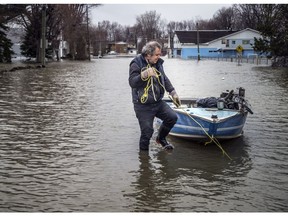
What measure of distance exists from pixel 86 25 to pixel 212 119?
81.3 m

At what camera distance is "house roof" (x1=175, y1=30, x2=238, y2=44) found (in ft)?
319

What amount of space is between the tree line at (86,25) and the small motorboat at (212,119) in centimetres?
921

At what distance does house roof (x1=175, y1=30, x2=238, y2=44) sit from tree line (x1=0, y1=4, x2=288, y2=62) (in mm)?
1985

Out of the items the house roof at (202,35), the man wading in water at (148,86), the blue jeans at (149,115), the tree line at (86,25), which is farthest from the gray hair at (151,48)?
the house roof at (202,35)

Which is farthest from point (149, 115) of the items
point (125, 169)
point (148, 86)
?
point (125, 169)

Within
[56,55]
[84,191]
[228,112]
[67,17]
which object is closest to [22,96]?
[228,112]

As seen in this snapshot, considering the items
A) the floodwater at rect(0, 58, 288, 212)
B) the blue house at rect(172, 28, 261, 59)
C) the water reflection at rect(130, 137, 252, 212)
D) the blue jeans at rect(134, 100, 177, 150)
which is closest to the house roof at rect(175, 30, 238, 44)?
the blue house at rect(172, 28, 261, 59)

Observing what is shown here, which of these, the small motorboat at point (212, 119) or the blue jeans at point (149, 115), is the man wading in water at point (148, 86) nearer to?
the blue jeans at point (149, 115)

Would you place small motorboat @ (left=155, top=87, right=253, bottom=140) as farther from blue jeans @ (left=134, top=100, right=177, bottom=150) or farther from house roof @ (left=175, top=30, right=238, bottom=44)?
house roof @ (left=175, top=30, right=238, bottom=44)

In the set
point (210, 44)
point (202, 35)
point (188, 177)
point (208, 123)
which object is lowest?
point (188, 177)

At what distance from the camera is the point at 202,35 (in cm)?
9919

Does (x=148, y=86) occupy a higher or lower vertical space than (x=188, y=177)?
higher

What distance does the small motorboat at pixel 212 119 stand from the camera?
27.8ft

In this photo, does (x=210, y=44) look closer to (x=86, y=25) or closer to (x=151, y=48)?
(x=86, y=25)
